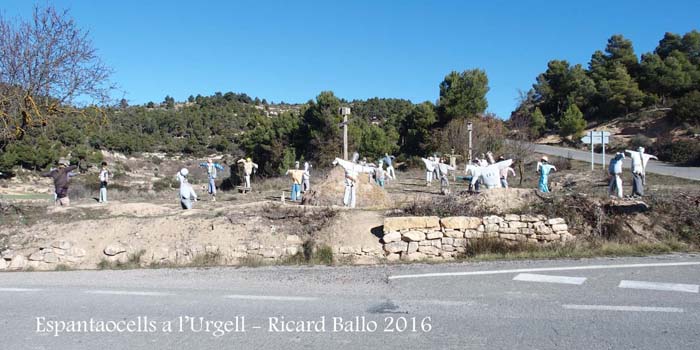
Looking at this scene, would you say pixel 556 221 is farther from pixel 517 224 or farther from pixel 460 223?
pixel 460 223

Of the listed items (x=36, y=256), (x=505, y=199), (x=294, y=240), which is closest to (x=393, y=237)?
(x=294, y=240)

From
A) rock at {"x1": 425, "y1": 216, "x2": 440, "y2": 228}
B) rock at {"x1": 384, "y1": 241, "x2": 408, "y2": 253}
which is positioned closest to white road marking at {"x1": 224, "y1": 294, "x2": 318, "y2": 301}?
rock at {"x1": 384, "y1": 241, "x2": 408, "y2": 253}

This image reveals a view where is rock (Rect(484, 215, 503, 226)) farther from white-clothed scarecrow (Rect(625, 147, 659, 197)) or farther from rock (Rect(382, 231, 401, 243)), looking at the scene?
white-clothed scarecrow (Rect(625, 147, 659, 197))

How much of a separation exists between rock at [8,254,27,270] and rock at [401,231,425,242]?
788 cm

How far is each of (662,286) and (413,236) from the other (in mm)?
4408

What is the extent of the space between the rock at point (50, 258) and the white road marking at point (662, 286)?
10.6 metres

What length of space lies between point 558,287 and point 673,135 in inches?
1924

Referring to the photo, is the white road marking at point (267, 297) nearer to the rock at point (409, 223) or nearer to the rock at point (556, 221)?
the rock at point (409, 223)

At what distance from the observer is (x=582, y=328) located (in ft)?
17.4

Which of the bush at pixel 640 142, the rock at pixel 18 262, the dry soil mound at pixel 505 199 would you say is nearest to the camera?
the rock at pixel 18 262

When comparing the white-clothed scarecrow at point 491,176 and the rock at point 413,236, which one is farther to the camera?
the white-clothed scarecrow at point 491,176

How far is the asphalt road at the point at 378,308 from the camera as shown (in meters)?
5.14

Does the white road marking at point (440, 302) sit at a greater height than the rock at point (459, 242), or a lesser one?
lesser

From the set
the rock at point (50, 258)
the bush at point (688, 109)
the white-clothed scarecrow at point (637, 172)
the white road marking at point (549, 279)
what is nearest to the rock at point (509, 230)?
the white road marking at point (549, 279)
